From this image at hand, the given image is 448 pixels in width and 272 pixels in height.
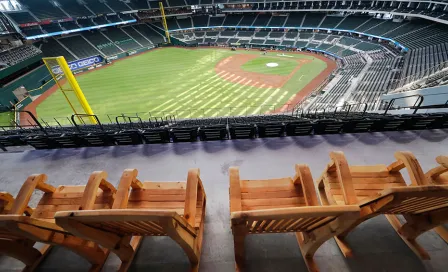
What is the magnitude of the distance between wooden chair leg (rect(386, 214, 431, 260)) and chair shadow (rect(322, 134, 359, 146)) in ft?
7.74

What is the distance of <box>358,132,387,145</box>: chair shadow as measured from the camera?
208 inches

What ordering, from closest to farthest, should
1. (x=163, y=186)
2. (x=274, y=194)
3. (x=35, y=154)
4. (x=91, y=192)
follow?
(x=91, y=192) < (x=274, y=194) < (x=163, y=186) < (x=35, y=154)

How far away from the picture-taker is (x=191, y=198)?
275 centimetres

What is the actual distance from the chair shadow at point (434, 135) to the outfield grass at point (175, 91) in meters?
12.6

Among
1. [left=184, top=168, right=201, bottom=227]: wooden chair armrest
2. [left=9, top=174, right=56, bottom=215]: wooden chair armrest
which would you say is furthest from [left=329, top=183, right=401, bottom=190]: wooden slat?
[left=9, top=174, right=56, bottom=215]: wooden chair armrest

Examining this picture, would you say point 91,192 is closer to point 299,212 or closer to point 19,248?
point 19,248

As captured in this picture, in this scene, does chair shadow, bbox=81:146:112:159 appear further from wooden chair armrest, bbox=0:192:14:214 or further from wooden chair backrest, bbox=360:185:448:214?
wooden chair backrest, bbox=360:185:448:214

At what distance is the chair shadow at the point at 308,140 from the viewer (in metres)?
5.33

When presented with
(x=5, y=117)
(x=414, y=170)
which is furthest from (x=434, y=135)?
(x=5, y=117)

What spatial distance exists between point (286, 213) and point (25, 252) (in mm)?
3807

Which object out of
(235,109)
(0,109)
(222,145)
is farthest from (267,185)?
(0,109)

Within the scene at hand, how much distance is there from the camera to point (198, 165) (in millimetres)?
4879

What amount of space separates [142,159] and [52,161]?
2599mm

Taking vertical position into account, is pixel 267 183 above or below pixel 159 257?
above
